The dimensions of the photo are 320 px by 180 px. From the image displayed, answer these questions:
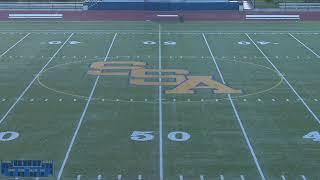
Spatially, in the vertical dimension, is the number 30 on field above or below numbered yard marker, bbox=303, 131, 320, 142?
above

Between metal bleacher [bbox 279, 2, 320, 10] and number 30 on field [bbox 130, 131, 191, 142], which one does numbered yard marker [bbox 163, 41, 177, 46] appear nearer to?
number 30 on field [bbox 130, 131, 191, 142]

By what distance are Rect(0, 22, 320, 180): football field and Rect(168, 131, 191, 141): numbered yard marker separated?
0.7 inches

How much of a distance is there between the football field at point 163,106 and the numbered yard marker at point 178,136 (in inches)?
0.7

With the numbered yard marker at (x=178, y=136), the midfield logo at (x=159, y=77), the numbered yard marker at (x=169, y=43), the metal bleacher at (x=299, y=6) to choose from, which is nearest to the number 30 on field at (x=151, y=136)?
the numbered yard marker at (x=178, y=136)

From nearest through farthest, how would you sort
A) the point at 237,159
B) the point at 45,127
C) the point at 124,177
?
1. the point at 124,177
2. the point at 237,159
3. the point at 45,127

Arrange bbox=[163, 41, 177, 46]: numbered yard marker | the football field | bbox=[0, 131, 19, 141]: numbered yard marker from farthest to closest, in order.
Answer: bbox=[163, 41, 177, 46]: numbered yard marker → bbox=[0, 131, 19, 141]: numbered yard marker → the football field

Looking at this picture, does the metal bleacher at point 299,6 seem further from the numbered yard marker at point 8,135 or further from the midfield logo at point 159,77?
the numbered yard marker at point 8,135

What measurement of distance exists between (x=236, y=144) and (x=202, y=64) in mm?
7940

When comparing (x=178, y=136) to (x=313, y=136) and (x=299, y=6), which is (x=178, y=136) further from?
(x=299, y=6)

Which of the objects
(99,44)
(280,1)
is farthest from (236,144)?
(280,1)

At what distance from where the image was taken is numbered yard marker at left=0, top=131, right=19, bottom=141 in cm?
1279

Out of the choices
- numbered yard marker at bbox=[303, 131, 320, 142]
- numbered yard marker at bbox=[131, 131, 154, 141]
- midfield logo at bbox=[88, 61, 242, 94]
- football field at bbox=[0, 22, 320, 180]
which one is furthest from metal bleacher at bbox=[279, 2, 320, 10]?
numbered yard marker at bbox=[131, 131, 154, 141]

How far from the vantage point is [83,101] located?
15750 millimetres

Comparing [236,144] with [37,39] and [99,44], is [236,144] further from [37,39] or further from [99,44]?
[37,39]
